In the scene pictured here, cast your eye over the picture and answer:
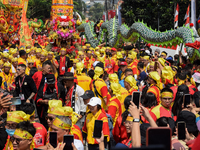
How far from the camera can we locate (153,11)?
31.1m

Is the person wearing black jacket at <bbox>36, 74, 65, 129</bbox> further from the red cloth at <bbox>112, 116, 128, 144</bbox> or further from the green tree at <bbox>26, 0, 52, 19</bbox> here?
the green tree at <bbox>26, 0, 52, 19</bbox>

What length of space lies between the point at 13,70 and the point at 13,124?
5.67 metres

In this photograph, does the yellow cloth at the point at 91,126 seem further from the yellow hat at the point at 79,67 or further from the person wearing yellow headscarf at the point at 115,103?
the yellow hat at the point at 79,67

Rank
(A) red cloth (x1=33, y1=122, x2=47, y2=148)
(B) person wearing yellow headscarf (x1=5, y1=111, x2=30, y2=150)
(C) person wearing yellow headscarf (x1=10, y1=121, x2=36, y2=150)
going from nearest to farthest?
(C) person wearing yellow headscarf (x1=10, y1=121, x2=36, y2=150) < (B) person wearing yellow headscarf (x1=5, y1=111, x2=30, y2=150) < (A) red cloth (x1=33, y1=122, x2=47, y2=148)

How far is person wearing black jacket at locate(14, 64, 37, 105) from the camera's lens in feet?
20.3

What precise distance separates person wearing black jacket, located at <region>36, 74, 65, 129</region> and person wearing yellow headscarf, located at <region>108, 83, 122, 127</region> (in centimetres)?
132

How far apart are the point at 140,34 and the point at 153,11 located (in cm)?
1733

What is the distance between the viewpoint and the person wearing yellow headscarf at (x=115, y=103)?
4781 mm

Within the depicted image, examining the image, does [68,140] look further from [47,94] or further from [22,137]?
[47,94]

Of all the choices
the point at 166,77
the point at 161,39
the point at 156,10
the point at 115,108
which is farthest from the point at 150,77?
the point at 156,10

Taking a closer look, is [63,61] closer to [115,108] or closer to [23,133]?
[115,108]

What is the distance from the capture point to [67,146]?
109 inches

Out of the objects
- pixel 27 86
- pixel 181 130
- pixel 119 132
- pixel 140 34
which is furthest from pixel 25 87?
pixel 140 34

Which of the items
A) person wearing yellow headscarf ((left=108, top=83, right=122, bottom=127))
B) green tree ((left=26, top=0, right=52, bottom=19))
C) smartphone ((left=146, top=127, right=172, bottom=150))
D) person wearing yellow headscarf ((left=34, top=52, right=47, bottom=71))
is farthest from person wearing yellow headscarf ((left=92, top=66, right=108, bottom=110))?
green tree ((left=26, top=0, right=52, bottom=19))
